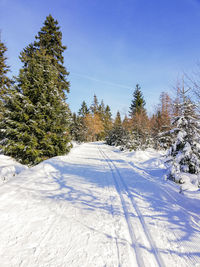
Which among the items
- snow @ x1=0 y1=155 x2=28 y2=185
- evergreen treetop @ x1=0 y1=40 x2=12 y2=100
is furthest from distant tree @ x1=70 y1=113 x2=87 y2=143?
snow @ x1=0 y1=155 x2=28 y2=185

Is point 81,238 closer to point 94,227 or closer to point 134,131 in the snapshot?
point 94,227

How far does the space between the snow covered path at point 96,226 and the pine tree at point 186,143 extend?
154cm

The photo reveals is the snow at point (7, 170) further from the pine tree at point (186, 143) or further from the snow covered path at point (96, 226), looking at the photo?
the pine tree at point (186, 143)

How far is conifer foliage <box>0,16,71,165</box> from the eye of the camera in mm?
8094

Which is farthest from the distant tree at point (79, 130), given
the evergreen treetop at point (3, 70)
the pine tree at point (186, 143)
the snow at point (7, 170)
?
the pine tree at point (186, 143)

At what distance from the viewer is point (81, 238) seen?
2.24 m

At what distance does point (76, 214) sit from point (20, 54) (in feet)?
50.2

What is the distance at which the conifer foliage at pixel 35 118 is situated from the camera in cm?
809

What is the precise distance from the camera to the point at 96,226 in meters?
2.56

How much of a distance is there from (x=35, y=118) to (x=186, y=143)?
374 inches

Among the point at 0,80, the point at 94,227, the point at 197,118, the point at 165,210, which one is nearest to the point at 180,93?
the point at 197,118

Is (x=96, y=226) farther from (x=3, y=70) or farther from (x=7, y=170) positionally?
(x=3, y=70)

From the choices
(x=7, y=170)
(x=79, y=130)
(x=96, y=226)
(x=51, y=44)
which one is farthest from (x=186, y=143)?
(x=79, y=130)

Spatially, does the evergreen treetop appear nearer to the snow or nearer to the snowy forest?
the snowy forest
